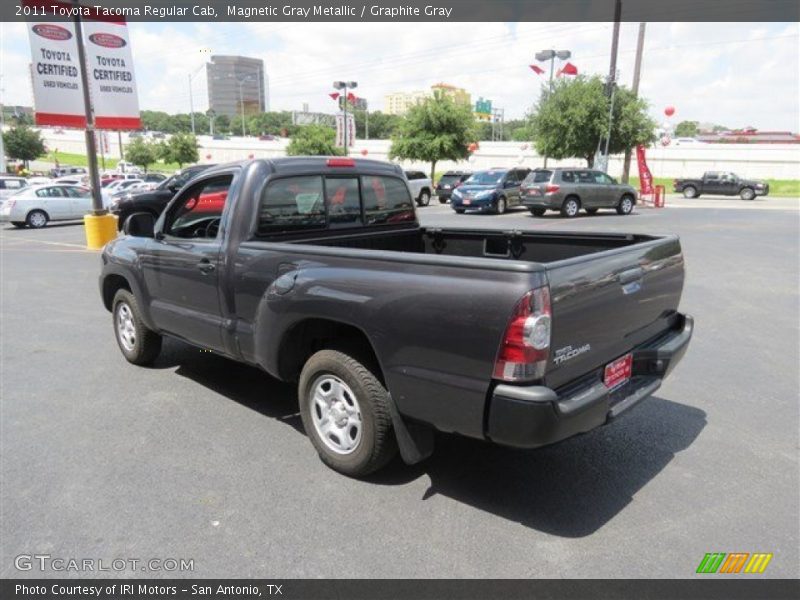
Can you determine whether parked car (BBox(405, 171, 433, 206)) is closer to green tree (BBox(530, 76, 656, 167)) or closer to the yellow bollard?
green tree (BBox(530, 76, 656, 167))

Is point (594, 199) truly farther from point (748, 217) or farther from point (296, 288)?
point (296, 288)

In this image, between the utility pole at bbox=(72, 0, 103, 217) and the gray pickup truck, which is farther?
the utility pole at bbox=(72, 0, 103, 217)

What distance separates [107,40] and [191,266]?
1270 centimetres

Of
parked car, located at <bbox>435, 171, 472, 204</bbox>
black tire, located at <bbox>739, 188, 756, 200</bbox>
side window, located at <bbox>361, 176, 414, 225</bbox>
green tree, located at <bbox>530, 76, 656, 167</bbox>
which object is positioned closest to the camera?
side window, located at <bbox>361, 176, 414, 225</bbox>

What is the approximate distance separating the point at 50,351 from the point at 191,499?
3.82 metres

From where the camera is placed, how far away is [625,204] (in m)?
23.4

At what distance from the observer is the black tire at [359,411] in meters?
3.29

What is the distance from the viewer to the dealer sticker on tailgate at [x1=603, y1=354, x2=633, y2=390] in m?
3.25

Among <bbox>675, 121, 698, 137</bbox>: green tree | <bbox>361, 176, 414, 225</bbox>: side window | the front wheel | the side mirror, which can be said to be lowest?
the front wheel

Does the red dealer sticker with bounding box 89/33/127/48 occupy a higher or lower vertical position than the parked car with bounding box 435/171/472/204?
higher

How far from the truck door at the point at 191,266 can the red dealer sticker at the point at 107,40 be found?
11.7 metres

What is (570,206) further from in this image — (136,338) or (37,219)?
(37,219)

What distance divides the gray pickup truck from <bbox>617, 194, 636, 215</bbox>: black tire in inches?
791

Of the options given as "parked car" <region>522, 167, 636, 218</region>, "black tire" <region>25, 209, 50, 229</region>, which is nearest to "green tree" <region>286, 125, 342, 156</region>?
"black tire" <region>25, 209, 50, 229</region>
